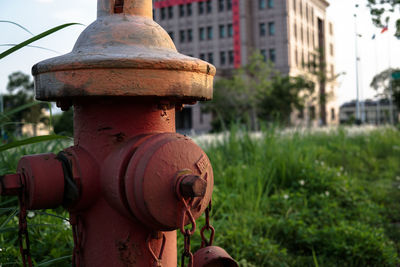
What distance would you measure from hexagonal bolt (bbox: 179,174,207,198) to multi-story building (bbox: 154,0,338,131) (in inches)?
1507

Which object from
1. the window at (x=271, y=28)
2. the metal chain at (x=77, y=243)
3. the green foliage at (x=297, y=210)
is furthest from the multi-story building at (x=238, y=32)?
the metal chain at (x=77, y=243)

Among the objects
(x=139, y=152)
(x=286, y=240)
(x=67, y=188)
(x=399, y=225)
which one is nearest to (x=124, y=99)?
(x=139, y=152)

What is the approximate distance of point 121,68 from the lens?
1104 millimetres

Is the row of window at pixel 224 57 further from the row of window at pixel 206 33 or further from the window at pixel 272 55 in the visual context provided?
the window at pixel 272 55

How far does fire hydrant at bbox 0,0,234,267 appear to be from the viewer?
1.09 meters

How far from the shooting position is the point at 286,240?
3.23m

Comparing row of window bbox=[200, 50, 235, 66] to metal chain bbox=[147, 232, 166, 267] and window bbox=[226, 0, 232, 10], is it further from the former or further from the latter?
metal chain bbox=[147, 232, 166, 267]

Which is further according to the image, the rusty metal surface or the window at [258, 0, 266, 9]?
the window at [258, 0, 266, 9]

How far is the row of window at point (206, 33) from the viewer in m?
41.8

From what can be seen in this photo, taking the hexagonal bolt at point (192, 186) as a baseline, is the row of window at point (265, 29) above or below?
above

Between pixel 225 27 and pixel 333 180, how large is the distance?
129 feet

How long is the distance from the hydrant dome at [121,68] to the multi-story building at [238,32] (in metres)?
38.1

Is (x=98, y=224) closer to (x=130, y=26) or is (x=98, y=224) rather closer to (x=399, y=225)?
(x=130, y=26)

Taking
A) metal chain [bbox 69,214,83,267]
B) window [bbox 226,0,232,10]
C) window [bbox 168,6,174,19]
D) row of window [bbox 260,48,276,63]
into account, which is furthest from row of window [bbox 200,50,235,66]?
metal chain [bbox 69,214,83,267]
